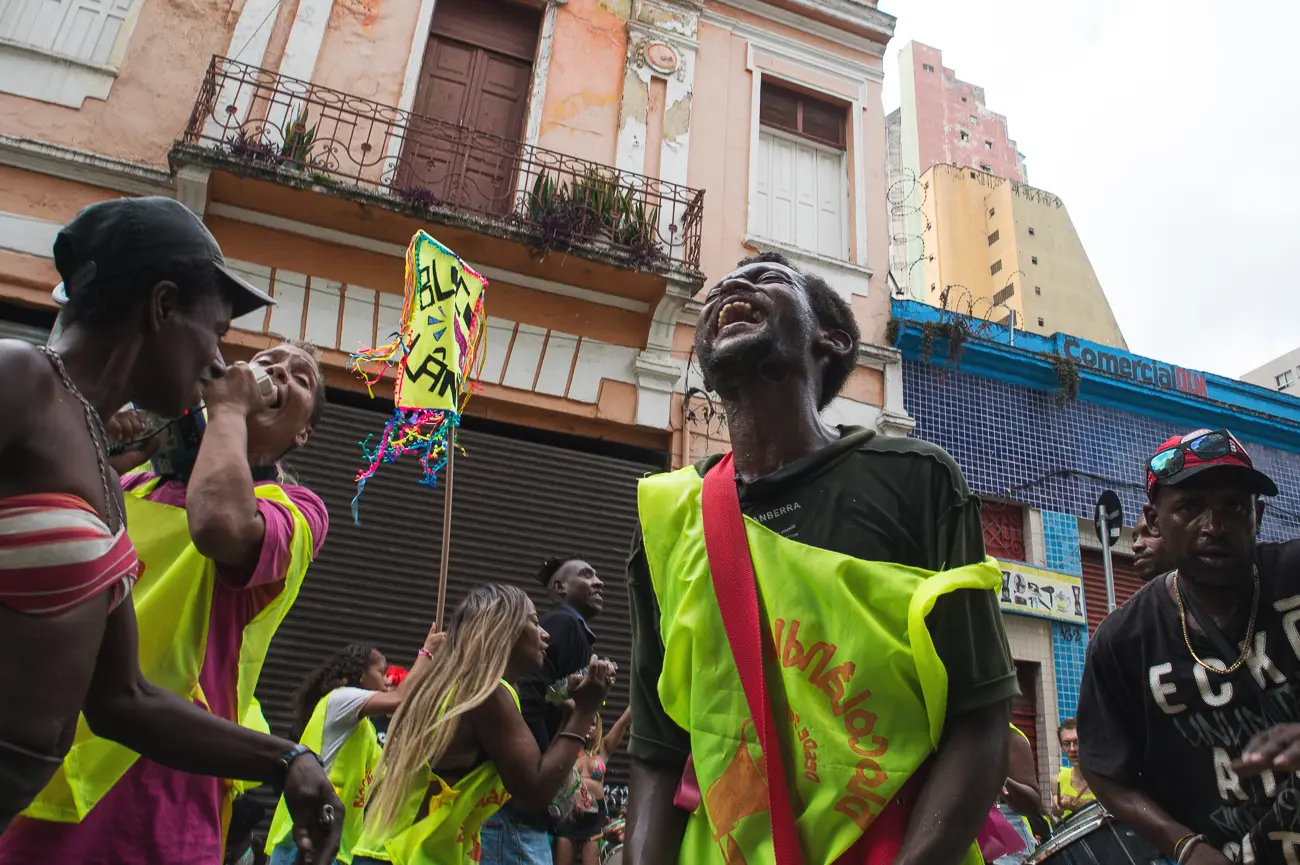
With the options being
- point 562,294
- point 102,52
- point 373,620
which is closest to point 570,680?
point 373,620

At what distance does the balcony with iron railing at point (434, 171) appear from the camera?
798 cm

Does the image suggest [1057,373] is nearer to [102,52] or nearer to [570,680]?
[570,680]

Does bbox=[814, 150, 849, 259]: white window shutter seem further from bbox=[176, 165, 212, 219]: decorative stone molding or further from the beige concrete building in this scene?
the beige concrete building

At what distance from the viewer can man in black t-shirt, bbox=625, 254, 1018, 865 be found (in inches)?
57.9

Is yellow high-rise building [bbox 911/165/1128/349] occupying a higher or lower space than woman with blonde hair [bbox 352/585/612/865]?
higher

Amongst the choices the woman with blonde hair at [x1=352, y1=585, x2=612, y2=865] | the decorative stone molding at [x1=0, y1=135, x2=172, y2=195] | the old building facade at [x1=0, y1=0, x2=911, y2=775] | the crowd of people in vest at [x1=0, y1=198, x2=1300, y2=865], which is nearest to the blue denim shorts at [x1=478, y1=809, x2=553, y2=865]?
the woman with blonde hair at [x1=352, y1=585, x2=612, y2=865]

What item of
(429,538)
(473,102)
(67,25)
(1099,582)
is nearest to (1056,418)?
(1099,582)

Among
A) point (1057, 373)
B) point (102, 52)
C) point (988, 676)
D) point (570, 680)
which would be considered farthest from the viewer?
point (1057, 373)

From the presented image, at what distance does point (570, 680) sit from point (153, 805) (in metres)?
1.81

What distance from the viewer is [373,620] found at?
7.22m

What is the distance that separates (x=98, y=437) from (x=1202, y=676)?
9.72 feet

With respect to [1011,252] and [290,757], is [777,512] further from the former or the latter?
[1011,252]

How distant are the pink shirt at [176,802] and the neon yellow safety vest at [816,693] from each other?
4.09ft

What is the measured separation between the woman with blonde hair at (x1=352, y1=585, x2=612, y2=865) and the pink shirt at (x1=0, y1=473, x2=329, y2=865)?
41.9 inches
